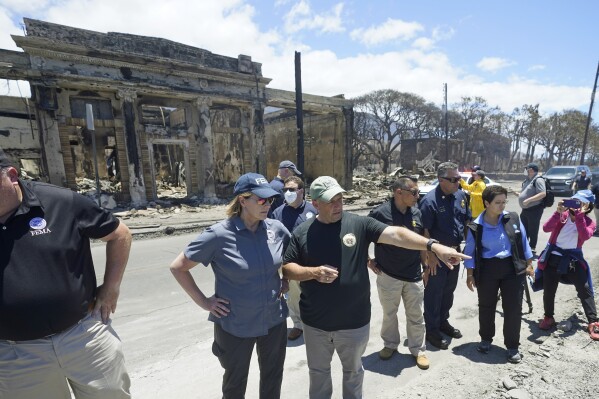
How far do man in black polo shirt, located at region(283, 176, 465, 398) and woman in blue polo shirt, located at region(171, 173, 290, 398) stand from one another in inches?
8.3

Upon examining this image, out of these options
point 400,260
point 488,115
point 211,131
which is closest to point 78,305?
point 400,260

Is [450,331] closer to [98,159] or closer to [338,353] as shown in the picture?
[338,353]

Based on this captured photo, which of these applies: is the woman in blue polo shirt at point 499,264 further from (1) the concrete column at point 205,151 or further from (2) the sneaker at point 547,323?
(1) the concrete column at point 205,151

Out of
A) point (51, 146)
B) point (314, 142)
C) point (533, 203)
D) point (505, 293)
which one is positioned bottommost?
point (505, 293)

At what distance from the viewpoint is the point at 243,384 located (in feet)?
6.95

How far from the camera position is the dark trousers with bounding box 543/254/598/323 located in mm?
3594

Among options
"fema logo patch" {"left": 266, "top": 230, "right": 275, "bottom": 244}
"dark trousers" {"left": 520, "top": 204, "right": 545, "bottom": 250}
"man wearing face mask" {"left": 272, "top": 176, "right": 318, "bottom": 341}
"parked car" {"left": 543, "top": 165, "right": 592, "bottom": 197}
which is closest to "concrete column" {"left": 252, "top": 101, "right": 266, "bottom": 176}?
"dark trousers" {"left": 520, "top": 204, "right": 545, "bottom": 250}

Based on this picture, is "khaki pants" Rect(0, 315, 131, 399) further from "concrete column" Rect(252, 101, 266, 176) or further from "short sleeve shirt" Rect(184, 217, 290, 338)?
"concrete column" Rect(252, 101, 266, 176)

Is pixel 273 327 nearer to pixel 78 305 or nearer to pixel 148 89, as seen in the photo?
pixel 78 305

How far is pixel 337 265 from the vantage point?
2.18 meters

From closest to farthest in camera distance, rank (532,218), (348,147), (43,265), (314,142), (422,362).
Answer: (43,265) < (422,362) < (532,218) < (348,147) < (314,142)

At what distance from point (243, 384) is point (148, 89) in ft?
50.2

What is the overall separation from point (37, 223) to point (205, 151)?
15.6m

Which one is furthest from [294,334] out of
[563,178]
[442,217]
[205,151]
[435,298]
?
[563,178]
